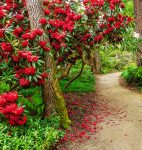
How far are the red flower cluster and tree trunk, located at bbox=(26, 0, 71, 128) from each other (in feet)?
7.14

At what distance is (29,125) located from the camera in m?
6.99

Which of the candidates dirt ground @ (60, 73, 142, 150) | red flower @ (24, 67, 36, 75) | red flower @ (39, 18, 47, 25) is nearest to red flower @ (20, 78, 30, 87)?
red flower @ (24, 67, 36, 75)

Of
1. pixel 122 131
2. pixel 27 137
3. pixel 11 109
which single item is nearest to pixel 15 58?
pixel 11 109

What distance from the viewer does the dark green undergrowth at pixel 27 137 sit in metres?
5.95

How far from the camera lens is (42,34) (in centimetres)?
756

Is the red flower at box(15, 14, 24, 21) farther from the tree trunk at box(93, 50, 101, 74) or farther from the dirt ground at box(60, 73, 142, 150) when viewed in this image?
the tree trunk at box(93, 50, 101, 74)

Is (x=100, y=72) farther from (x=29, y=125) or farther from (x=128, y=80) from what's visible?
(x=29, y=125)

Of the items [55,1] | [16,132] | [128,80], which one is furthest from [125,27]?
[128,80]

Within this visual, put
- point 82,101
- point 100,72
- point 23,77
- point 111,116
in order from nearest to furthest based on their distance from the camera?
point 23,77 → point 111,116 → point 82,101 → point 100,72

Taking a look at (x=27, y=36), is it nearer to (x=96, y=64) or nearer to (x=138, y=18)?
(x=138, y=18)

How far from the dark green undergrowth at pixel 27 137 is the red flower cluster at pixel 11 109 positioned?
227mm

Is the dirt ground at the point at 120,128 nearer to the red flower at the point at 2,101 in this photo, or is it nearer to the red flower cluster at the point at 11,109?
the red flower cluster at the point at 11,109

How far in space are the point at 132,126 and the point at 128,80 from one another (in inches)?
333

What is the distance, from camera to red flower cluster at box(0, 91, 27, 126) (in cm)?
600
